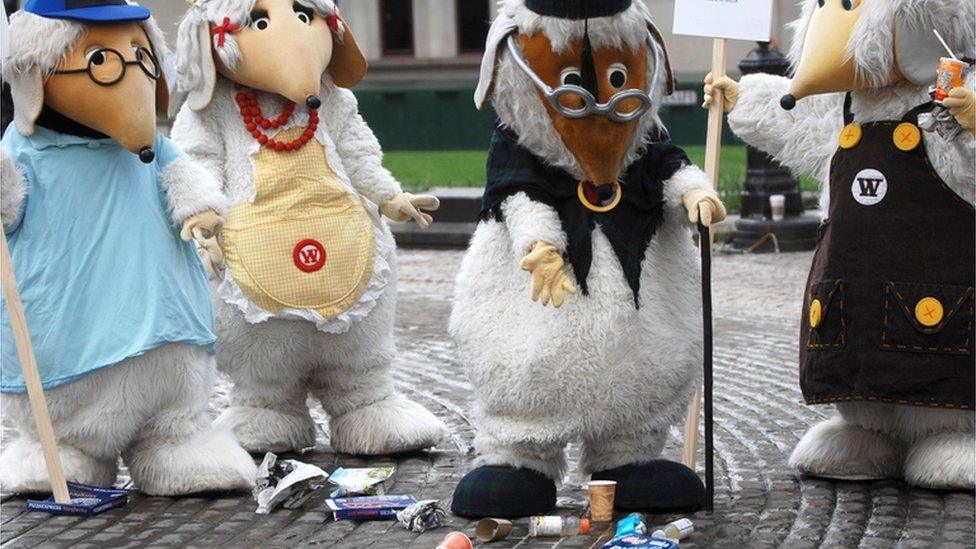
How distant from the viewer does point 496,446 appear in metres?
5.32

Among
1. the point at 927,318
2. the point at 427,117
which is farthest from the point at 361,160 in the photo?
the point at 427,117

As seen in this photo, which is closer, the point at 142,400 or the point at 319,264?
the point at 142,400

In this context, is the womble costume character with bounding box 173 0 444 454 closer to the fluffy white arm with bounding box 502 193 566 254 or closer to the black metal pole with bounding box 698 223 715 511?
the fluffy white arm with bounding box 502 193 566 254

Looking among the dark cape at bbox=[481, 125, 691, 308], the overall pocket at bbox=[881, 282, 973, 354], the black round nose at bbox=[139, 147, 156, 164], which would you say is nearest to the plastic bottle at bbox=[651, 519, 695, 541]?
the dark cape at bbox=[481, 125, 691, 308]

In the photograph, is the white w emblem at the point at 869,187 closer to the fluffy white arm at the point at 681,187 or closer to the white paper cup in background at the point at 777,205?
the fluffy white arm at the point at 681,187

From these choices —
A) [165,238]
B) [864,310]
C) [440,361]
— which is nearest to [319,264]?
[165,238]

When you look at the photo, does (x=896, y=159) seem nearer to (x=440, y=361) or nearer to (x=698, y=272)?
(x=698, y=272)

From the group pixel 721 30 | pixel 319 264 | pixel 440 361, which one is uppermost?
pixel 721 30

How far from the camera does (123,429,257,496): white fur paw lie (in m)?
5.59

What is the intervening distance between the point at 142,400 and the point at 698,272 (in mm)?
1929

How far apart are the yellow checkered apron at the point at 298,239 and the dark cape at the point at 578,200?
2.79 feet

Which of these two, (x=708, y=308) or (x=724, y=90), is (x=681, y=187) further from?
(x=724, y=90)

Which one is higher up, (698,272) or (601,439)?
(698,272)

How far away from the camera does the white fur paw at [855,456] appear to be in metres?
5.63
